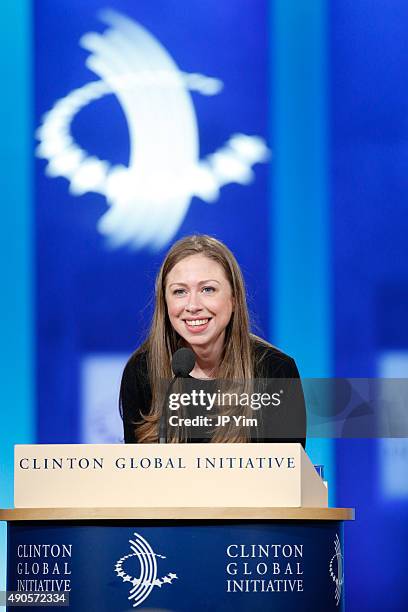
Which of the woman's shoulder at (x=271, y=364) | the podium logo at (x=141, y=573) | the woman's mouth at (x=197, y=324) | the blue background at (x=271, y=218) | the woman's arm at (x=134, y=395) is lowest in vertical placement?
the podium logo at (x=141, y=573)

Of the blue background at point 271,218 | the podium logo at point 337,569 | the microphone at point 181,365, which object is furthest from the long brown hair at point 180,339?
the blue background at point 271,218

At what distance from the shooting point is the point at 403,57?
17.7 feet

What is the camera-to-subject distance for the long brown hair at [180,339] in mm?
3961

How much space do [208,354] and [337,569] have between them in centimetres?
133

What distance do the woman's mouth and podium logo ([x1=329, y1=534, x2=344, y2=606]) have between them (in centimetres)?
128

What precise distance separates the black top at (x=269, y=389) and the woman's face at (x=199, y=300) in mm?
153

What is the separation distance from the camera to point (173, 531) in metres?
2.77

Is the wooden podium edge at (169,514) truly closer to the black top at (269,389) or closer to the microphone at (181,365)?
the microphone at (181,365)

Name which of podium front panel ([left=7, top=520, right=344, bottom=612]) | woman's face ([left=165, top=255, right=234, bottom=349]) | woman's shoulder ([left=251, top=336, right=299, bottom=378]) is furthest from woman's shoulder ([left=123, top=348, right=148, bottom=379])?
podium front panel ([left=7, top=520, right=344, bottom=612])

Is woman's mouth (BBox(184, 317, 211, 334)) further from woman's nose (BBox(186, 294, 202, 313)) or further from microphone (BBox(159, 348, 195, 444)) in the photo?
microphone (BBox(159, 348, 195, 444))

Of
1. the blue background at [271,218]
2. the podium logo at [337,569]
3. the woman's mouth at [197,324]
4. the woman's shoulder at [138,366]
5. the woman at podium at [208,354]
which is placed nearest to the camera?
the podium logo at [337,569]

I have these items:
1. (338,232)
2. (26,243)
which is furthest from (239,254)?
(26,243)

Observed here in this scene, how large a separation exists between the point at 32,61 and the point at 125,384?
6.47 feet

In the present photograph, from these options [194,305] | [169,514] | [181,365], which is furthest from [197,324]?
[169,514]
